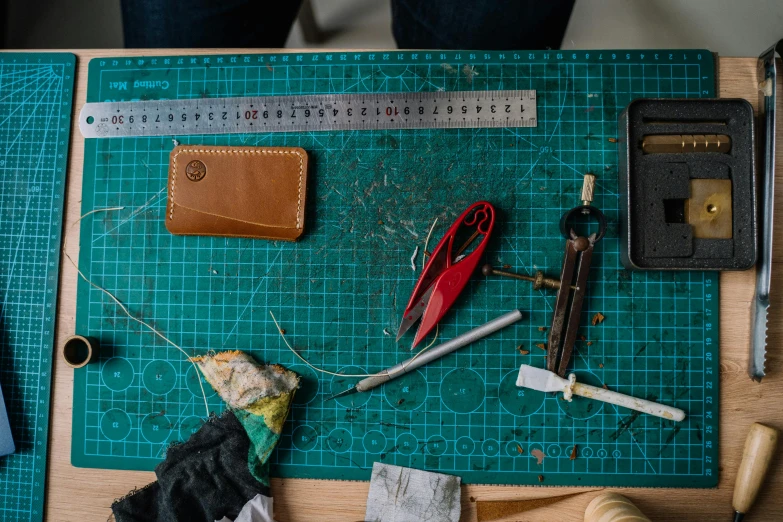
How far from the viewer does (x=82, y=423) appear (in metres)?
1.15

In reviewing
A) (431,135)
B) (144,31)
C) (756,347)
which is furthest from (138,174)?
(756,347)

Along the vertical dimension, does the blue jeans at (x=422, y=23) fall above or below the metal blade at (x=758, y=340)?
above

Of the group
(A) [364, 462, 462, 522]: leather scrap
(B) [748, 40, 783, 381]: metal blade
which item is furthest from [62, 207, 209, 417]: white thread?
(B) [748, 40, 783, 381]: metal blade

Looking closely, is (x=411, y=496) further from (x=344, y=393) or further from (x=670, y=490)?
(x=670, y=490)

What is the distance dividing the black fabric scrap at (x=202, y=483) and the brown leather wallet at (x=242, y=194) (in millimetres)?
437

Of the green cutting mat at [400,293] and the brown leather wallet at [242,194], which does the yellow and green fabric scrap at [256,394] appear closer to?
the green cutting mat at [400,293]

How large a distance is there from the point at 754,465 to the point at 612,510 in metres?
0.31

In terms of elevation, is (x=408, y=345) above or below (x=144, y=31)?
below

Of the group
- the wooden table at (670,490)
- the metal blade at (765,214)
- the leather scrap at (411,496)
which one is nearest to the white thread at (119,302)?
the wooden table at (670,490)

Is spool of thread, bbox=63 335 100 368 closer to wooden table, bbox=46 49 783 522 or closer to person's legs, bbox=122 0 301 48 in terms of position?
wooden table, bbox=46 49 783 522

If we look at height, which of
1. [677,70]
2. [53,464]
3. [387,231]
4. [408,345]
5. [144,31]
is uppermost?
[144,31]

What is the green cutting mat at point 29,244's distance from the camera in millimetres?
1146

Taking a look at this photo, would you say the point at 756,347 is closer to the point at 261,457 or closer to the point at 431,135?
the point at 431,135

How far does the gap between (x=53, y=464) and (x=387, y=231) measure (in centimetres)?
92
